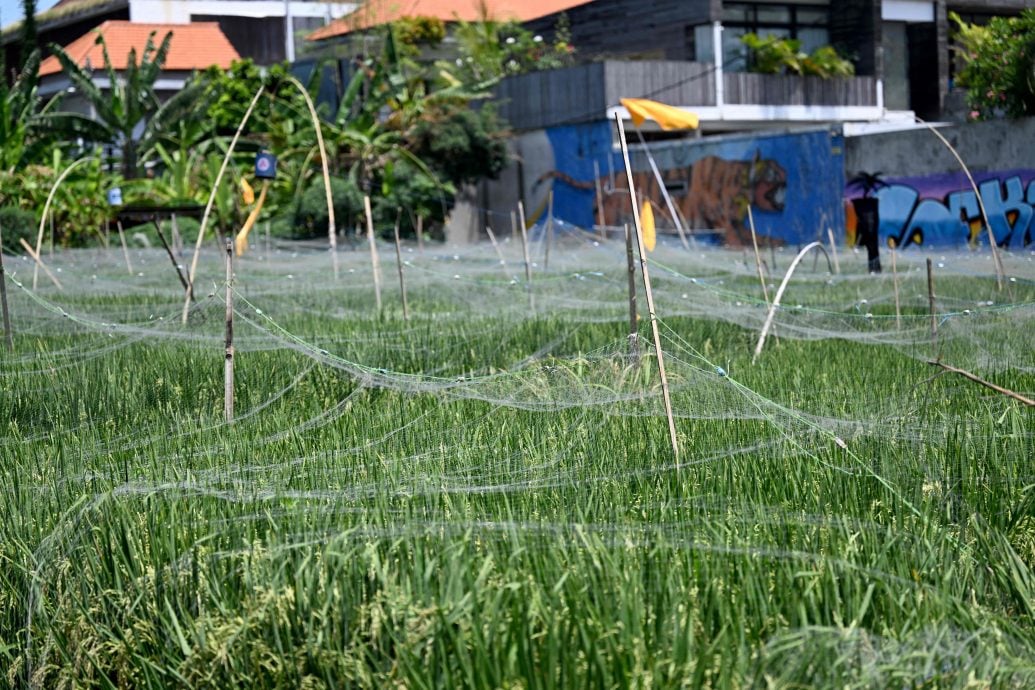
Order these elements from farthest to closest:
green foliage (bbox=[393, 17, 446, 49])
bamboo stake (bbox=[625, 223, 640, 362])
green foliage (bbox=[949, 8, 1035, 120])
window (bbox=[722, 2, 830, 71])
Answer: green foliage (bbox=[393, 17, 446, 49]) < window (bbox=[722, 2, 830, 71]) < green foliage (bbox=[949, 8, 1035, 120]) < bamboo stake (bbox=[625, 223, 640, 362])

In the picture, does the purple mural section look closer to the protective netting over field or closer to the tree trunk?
the tree trunk

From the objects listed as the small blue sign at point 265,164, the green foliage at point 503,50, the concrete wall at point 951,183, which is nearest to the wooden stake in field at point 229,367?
the small blue sign at point 265,164

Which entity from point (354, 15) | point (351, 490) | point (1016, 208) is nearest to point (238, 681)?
point (351, 490)

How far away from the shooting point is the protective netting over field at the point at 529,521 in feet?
11.7

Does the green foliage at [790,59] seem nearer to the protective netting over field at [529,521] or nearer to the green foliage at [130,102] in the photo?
the green foliage at [130,102]

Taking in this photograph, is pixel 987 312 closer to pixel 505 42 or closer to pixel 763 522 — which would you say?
pixel 763 522

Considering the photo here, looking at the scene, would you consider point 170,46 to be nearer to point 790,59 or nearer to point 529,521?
point 790,59

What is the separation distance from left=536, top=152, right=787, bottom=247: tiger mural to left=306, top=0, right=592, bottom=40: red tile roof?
5.79 metres

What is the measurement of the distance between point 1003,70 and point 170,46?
73.2ft

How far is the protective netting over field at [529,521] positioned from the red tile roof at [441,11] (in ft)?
78.0

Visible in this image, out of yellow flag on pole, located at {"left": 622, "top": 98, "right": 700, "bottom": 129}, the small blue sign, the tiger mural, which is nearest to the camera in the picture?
yellow flag on pole, located at {"left": 622, "top": 98, "right": 700, "bottom": 129}

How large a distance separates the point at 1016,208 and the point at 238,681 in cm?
1828

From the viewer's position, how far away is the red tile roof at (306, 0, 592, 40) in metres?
31.3

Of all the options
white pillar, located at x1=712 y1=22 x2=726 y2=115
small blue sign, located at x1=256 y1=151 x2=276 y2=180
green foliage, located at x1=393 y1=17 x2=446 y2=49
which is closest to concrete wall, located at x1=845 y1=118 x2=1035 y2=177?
white pillar, located at x1=712 y1=22 x2=726 y2=115
